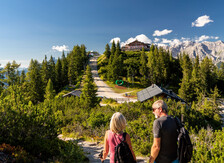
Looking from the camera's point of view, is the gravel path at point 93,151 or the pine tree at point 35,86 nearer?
the gravel path at point 93,151

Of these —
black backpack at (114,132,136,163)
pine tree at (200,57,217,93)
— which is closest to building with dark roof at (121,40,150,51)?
pine tree at (200,57,217,93)

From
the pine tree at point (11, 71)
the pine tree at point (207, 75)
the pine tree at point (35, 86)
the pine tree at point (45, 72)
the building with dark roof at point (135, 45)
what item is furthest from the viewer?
the building with dark roof at point (135, 45)

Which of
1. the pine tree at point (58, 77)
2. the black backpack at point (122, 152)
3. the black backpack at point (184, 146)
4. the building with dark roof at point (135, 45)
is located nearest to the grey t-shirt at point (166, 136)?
the black backpack at point (184, 146)

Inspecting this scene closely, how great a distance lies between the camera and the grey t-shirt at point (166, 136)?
301 centimetres

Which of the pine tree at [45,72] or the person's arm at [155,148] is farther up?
the pine tree at [45,72]

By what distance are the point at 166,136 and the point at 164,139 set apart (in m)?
0.09

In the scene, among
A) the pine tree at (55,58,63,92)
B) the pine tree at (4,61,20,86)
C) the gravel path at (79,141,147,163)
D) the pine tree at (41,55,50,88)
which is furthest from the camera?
the pine tree at (55,58,63,92)

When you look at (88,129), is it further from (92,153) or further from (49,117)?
(49,117)

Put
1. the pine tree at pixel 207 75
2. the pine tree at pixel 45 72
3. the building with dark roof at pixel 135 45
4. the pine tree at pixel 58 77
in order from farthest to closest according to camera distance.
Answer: the building with dark roof at pixel 135 45 < the pine tree at pixel 58 77 < the pine tree at pixel 207 75 < the pine tree at pixel 45 72

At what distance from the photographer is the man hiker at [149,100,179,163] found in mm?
Answer: 3014

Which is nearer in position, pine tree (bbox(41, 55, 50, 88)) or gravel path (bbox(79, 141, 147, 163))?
gravel path (bbox(79, 141, 147, 163))

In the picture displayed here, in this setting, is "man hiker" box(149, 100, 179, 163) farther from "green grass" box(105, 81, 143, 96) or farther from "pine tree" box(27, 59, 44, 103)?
"green grass" box(105, 81, 143, 96)

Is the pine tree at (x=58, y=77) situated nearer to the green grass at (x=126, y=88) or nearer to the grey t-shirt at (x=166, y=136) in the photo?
the green grass at (x=126, y=88)

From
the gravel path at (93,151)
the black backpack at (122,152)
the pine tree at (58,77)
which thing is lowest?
the gravel path at (93,151)
